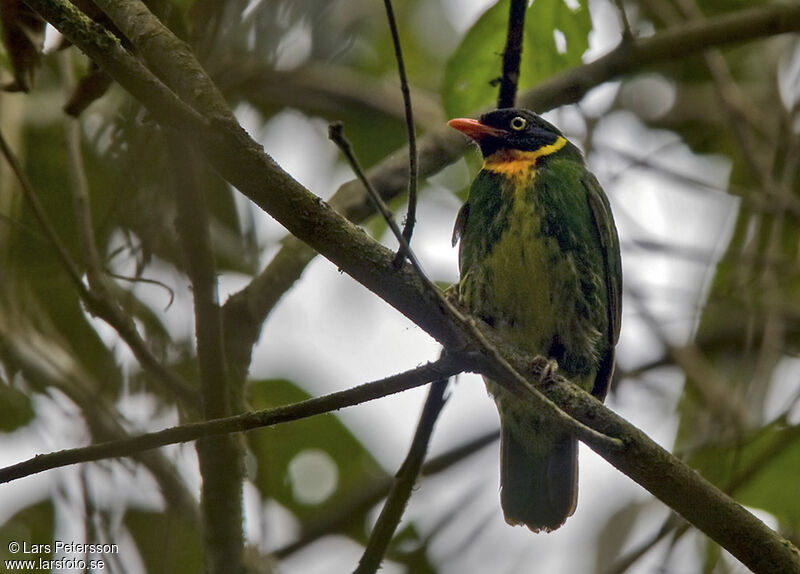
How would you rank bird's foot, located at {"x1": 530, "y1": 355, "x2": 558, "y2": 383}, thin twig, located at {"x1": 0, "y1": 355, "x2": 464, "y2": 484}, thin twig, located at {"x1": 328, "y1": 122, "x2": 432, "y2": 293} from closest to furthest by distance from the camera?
thin twig, located at {"x1": 328, "y1": 122, "x2": 432, "y2": 293} → thin twig, located at {"x1": 0, "y1": 355, "x2": 464, "y2": 484} → bird's foot, located at {"x1": 530, "y1": 355, "x2": 558, "y2": 383}

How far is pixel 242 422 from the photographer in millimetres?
2488

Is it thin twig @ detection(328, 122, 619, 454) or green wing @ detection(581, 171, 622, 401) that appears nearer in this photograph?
thin twig @ detection(328, 122, 619, 454)

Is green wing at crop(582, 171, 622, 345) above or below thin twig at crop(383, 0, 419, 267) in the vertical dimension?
above

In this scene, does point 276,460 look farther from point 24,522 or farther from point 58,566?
point 58,566

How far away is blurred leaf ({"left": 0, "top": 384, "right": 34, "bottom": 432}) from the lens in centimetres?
391

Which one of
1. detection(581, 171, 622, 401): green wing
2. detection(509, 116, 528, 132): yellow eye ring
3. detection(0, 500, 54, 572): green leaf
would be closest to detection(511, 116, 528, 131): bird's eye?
detection(509, 116, 528, 132): yellow eye ring

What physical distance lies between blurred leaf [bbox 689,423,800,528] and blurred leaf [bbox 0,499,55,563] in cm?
292

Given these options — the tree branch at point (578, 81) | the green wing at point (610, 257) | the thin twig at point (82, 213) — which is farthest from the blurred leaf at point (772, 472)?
the thin twig at point (82, 213)

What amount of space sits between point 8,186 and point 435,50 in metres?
3.32

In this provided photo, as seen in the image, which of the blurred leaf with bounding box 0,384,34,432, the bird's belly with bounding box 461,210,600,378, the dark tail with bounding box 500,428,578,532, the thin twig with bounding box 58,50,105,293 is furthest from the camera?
the dark tail with bounding box 500,428,578,532

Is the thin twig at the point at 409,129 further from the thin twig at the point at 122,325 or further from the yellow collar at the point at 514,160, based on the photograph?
the yellow collar at the point at 514,160

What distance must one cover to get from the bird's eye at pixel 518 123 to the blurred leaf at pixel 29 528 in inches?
105

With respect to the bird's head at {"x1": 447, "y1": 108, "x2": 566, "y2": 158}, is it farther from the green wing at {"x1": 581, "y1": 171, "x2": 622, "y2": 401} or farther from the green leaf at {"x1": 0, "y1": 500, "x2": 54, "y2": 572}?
the green leaf at {"x1": 0, "y1": 500, "x2": 54, "y2": 572}

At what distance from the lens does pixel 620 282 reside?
14.9 feet
